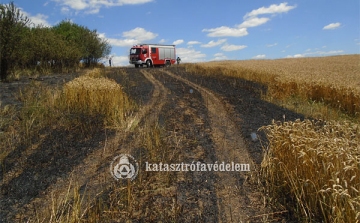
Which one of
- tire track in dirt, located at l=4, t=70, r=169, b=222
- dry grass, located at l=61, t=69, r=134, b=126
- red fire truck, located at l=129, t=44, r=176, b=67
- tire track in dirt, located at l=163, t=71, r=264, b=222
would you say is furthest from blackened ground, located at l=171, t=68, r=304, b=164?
red fire truck, located at l=129, t=44, r=176, b=67

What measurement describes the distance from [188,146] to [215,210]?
2283mm

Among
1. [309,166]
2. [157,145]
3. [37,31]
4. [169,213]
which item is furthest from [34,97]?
[37,31]

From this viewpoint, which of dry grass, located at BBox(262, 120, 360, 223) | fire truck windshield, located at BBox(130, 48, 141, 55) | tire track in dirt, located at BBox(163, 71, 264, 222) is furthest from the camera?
fire truck windshield, located at BBox(130, 48, 141, 55)

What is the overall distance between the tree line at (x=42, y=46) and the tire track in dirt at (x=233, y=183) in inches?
465

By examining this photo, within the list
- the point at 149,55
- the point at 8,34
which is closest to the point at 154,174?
the point at 8,34

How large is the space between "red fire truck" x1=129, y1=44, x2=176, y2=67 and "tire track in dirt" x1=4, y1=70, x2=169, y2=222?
26.4 meters

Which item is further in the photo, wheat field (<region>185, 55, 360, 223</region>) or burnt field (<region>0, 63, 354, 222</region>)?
burnt field (<region>0, 63, 354, 222</region>)

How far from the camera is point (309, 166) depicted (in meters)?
3.72

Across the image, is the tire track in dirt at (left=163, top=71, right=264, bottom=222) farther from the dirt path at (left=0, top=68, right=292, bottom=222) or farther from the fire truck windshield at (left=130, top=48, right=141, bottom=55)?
the fire truck windshield at (left=130, top=48, right=141, bottom=55)

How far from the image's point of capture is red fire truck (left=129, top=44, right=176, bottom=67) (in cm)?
3319

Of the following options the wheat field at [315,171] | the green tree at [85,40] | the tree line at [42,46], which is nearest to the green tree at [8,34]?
the tree line at [42,46]

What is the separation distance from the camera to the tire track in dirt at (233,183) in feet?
12.3

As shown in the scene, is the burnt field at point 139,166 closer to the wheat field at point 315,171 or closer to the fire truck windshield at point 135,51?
the wheat field at point 315,171

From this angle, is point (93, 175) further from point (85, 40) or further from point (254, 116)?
point (85, 40)
